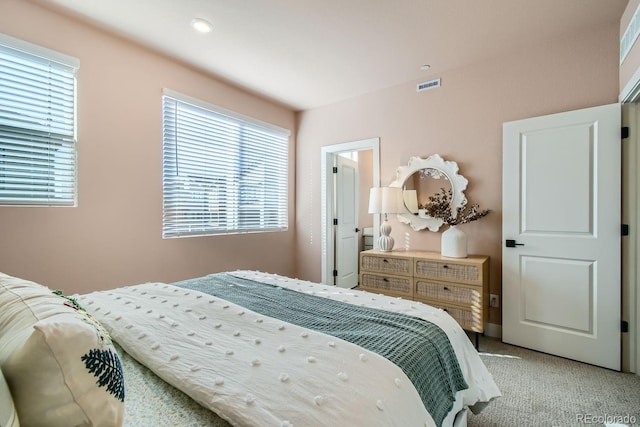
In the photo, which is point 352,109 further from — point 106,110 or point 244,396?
point 244,396

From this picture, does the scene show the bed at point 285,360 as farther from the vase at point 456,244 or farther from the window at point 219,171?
the window at point 219,171

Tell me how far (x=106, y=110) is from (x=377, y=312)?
268 centimetres

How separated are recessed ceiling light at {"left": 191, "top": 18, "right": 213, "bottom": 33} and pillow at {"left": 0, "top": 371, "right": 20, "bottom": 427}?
258 centimetres

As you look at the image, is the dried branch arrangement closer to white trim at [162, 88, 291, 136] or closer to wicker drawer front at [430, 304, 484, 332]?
wicker drawer front at [430, 304, 484, 332]

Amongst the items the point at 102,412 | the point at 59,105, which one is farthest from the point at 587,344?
the point at 59,105

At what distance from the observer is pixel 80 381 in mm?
549

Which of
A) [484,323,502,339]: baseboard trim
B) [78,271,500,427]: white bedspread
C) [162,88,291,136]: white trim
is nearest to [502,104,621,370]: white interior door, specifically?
[484,323,502,339]: baseboard trim

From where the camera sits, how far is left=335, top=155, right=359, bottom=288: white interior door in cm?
425

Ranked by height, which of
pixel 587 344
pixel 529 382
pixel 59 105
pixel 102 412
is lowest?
pixel 529 382

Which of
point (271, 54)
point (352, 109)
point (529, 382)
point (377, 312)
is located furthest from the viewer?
point (352, 109)

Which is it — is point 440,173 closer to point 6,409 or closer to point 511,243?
point 511,243

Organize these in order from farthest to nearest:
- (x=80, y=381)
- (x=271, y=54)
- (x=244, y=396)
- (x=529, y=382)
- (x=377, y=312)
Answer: (x=271, y=54), (x=529, y=382), (x=377, y=312), (x=244, y=396), (x=80, y=381)

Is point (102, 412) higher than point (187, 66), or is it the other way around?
point (187, 66)

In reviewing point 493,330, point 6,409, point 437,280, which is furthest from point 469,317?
point 6,409
